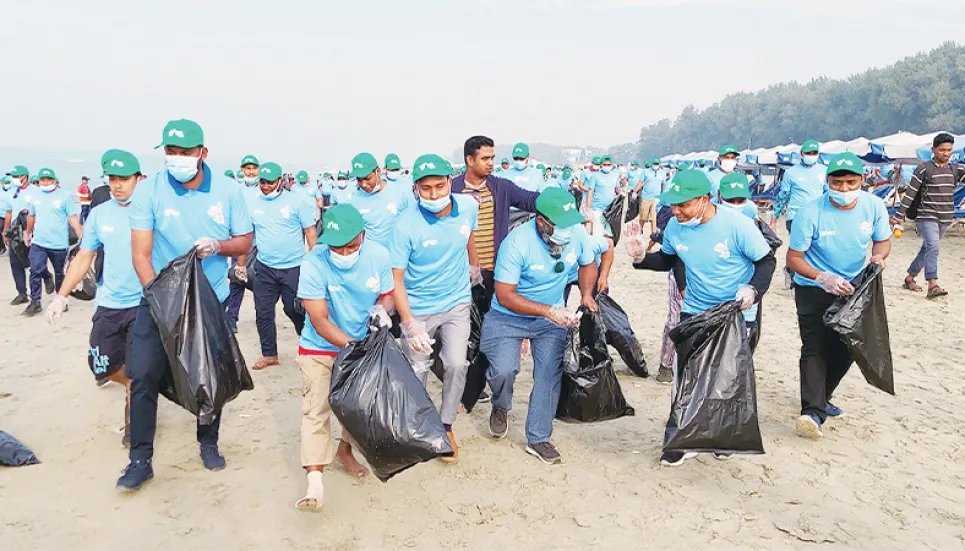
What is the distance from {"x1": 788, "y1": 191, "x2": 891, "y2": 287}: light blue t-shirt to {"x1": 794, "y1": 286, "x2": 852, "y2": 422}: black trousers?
139 mm

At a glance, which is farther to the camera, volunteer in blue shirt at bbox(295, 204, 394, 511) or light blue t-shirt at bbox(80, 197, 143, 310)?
light blue t-shirt at bbox(80, 197, 143, 310)

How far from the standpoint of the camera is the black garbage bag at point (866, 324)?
12.5ft

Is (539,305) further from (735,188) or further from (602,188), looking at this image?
(602,188)

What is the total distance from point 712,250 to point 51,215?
25.5ft

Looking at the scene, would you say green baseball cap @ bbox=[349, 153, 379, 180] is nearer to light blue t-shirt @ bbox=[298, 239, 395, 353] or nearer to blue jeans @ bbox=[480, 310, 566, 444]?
blue jeans @ bbox=[480, 310, 566, 444]

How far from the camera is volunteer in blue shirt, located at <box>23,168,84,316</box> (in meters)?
7.91

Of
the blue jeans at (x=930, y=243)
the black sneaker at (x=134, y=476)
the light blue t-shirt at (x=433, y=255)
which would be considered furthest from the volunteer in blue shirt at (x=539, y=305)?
the blue jeans at (x=930, y=243)

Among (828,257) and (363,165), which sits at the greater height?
(363,165)

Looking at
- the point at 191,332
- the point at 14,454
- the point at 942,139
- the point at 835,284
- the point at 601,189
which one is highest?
the point at 942,139

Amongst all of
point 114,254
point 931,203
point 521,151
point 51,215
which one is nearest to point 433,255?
→ point 114,254

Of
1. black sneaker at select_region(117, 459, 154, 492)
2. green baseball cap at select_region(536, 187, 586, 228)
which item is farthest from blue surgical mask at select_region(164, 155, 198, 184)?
green baseball cap at select_region(536, 187, 586, 228)

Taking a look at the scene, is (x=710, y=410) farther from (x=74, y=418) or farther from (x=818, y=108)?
(x=818, y=108)

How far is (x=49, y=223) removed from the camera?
7.94m

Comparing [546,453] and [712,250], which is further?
[546,453]
